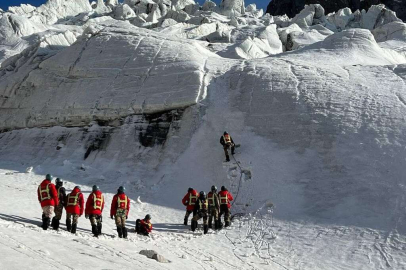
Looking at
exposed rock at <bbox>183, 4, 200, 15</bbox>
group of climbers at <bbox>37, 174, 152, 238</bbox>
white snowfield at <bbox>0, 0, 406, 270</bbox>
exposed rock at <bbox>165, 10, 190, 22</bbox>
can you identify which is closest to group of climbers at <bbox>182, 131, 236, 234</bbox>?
white snowfield at <bbox>0, 0, 406, 270</bbox>

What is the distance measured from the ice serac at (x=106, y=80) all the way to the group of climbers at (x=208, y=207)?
8.37m

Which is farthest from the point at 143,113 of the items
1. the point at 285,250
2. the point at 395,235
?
the point at 395,235

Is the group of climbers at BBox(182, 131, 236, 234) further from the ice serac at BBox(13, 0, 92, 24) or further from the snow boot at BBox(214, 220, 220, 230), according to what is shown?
the ice serac at BBox(13, 0, 92, 24)

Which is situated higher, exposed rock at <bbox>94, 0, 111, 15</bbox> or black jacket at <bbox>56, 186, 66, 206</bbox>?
exposed rock at <bbox>94, 0, 111, 15</bbox>

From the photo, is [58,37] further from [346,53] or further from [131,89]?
[346,53]

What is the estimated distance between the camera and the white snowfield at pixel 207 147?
45.9ft

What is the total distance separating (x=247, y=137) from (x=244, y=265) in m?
9.76

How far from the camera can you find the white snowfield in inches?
550

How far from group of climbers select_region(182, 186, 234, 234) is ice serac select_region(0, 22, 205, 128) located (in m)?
8.37

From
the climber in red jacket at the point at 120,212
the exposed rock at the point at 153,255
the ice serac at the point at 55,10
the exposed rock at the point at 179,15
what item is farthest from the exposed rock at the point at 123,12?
the exposed rock at the point at 153,255

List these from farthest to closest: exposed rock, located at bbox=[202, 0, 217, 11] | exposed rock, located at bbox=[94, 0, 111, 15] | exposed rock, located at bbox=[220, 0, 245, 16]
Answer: exposed rock, located at bbox=[94, 0, 111, 15]
exposed rock, located at bbox=[202, 0, 217, 11]
exposed rock, located at bbox=[220, 0, 245, 16]

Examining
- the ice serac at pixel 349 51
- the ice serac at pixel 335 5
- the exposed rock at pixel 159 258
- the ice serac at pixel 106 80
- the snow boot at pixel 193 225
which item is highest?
the ice serac at pixel 335 5

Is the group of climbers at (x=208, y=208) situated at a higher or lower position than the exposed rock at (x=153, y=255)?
higher

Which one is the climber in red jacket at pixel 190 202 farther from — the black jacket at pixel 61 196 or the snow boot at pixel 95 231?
the black jacket at pixel 61 196
